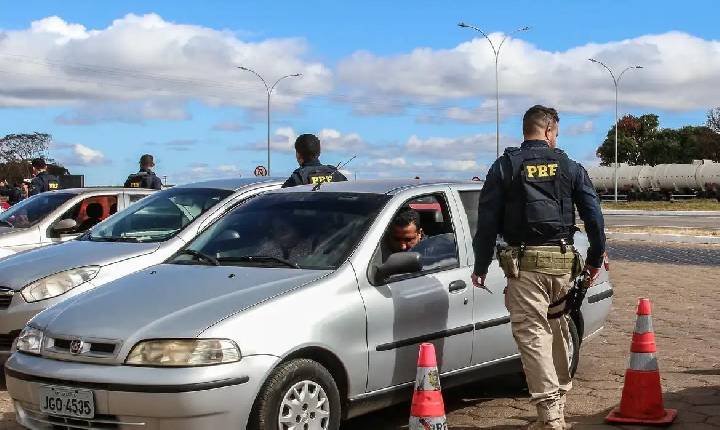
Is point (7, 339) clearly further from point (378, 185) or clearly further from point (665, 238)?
point (665, 238)

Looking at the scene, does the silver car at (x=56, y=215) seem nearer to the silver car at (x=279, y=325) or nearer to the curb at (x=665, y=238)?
the silver car at (x=279, y=325)

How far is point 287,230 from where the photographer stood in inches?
212

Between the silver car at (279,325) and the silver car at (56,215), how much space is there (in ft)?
12.7

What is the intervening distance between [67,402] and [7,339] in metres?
2.64

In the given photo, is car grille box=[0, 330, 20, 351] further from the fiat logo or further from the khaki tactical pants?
the khaki tactical pants

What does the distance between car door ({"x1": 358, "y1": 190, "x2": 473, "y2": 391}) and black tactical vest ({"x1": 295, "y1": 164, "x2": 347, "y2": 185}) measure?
8.43 ft

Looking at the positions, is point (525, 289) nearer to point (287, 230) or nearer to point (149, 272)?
point (287, 230)

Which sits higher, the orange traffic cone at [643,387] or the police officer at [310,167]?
the police officer at [310,167]

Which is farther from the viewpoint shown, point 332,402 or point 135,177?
point 135,177

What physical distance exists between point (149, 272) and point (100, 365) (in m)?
0.97

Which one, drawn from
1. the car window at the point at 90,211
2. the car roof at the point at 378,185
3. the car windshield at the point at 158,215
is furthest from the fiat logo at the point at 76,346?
the car window at the point at 90,211

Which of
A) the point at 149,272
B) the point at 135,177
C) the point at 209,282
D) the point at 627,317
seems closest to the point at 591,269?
the point at 209,282

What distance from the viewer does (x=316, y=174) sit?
8359 mm

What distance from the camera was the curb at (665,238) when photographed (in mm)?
21578
